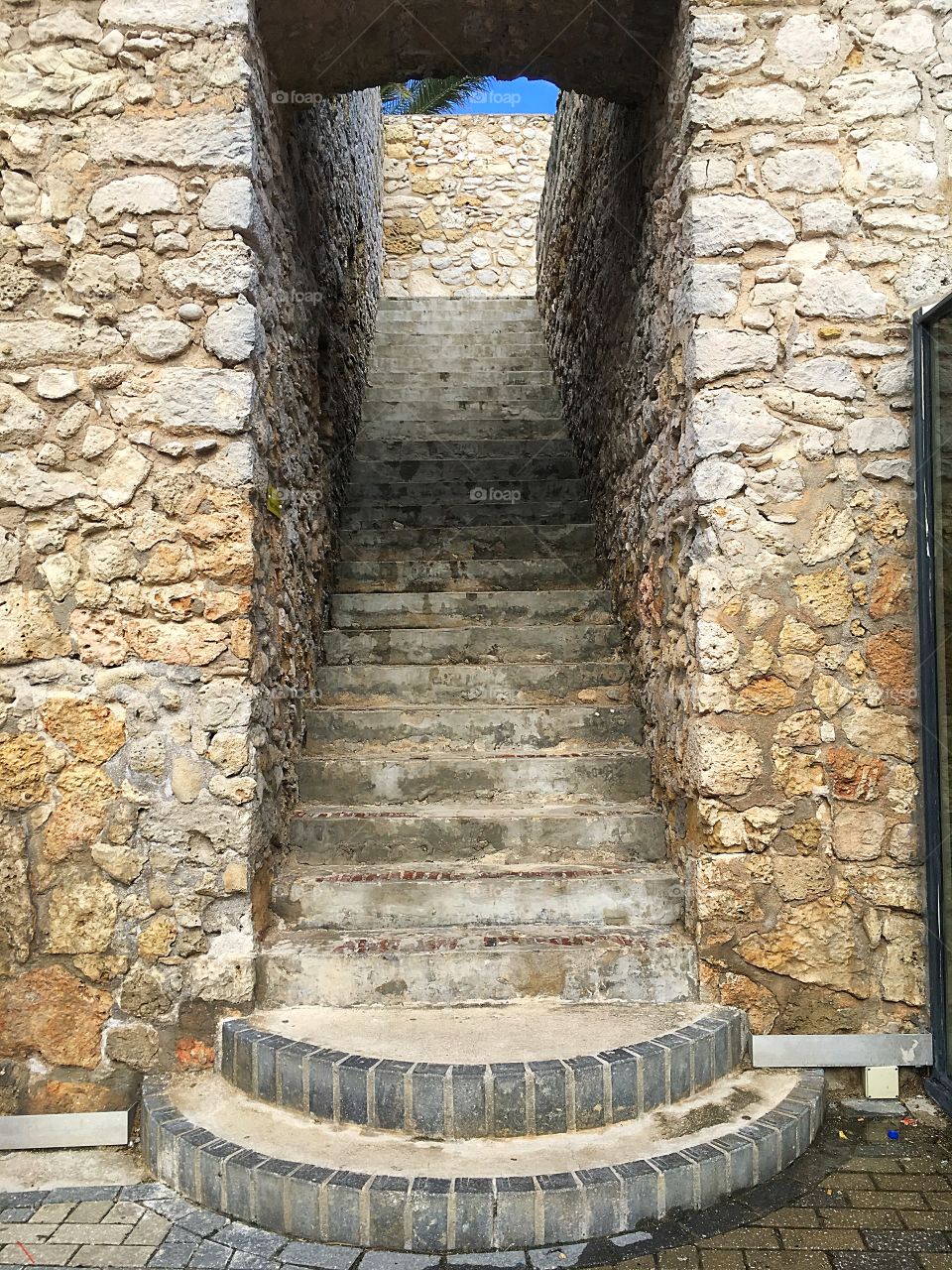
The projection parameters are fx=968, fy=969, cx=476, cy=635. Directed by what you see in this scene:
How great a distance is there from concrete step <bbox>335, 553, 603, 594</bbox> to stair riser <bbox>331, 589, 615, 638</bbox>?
20 centimetres

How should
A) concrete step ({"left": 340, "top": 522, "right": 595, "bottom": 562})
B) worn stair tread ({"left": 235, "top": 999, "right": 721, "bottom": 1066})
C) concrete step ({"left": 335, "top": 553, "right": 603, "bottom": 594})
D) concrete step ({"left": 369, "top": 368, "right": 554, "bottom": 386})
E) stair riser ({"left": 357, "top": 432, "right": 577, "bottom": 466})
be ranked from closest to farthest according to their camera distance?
worn stair tread ({"left": 235, "top": 999, "right": 721, "bottom": 1066}), concrete step ({"left": 335, "top": 553, "right": 603, "bottom": 594}), concrete step ({"left": 340, "top": 522, "right": 595, "bottom": 562}), stair riser ({"left": 357, "top": 432, "right": 577, "bottom": 466}), concrete step ({"left": 369, "top": 368, "right": 554, "bottom": 386})

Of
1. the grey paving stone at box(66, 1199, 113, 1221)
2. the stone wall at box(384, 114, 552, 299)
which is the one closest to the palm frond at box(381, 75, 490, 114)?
the stone wall at box(384, 114, 552, 299)

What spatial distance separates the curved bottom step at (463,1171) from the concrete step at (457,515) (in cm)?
318

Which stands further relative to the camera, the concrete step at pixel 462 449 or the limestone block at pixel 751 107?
the concrete step at pixel 462 449

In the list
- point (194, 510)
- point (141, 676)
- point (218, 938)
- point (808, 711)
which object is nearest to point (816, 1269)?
point (808, 711)

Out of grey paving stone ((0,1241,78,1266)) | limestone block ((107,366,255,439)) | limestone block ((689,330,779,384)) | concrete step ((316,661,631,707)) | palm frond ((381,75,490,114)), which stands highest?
palm frond ((381,75,490,114))

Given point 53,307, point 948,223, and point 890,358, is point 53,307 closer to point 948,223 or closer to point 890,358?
point 890,358

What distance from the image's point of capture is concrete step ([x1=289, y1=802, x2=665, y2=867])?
11.1 feet

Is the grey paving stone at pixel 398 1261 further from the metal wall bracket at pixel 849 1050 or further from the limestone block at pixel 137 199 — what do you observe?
the limestone block at pixel 137 199

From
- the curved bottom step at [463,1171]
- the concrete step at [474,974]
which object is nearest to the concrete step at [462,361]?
the concrete step at [474,974]

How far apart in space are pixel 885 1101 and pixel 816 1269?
2.91ft

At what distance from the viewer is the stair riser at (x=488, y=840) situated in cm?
338

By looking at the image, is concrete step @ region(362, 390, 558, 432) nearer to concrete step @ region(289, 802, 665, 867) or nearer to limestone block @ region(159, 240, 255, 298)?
limestone block @ region(159, 240, 255, 298)

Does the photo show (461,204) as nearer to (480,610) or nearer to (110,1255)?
(480,610)
